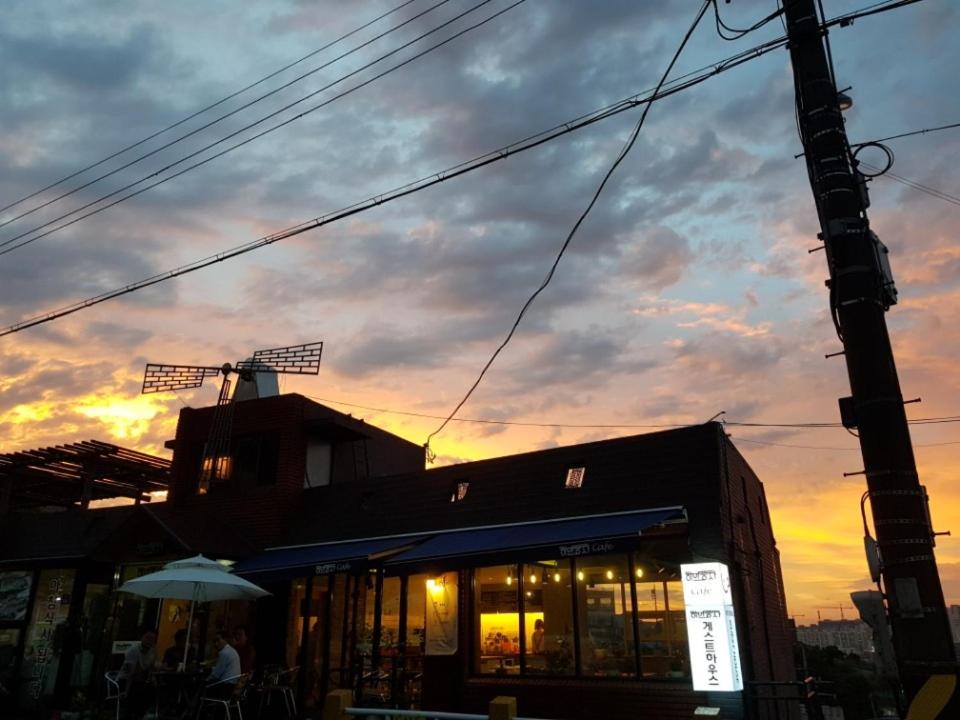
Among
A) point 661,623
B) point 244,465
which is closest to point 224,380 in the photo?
point 244,465

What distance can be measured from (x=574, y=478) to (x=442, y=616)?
3.80m

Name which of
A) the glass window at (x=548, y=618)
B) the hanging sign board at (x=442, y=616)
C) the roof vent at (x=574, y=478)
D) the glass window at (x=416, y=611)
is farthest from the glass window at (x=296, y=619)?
the roof vent at (x=574, y=478)

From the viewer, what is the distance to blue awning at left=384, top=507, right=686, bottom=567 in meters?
10.8

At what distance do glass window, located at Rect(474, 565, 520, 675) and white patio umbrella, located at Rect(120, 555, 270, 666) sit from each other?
4175mm

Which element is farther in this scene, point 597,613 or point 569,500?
point 569,500

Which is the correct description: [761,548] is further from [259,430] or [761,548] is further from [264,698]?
[259,430]

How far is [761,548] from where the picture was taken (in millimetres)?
14867

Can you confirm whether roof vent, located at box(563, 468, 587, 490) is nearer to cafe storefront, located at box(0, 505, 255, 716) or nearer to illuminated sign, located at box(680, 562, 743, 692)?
illuminated sign, located at box(680, 562, 743, 692)

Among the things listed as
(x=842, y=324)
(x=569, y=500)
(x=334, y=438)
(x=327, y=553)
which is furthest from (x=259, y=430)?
(x=842, y=324)

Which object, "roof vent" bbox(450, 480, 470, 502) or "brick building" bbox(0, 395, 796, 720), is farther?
"roof vent" bbox(450, 480, 470, 502)

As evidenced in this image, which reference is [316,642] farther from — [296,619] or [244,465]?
[244,465]

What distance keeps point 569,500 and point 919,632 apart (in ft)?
28.2

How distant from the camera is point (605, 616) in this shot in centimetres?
1253

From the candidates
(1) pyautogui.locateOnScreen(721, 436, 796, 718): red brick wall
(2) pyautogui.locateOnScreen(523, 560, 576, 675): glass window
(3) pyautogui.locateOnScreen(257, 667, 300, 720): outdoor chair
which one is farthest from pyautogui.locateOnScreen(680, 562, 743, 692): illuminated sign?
(3) pyautogui.locateOnScreen(257, 667, 300, 720): outdoor chair
